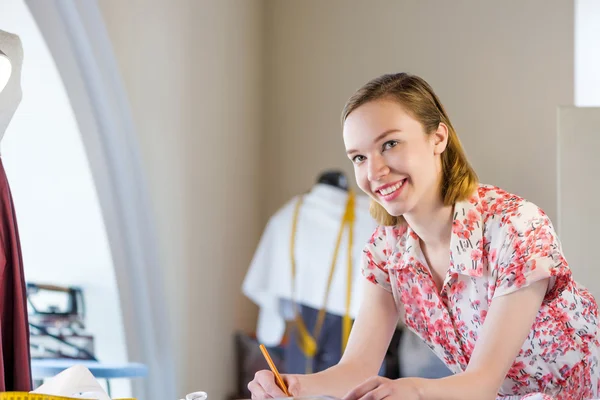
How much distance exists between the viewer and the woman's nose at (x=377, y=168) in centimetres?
141

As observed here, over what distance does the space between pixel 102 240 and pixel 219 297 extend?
42.3 inches

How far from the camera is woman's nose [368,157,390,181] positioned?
1.41 metres

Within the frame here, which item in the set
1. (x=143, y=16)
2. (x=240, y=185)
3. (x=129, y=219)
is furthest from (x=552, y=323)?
(x=240, y=185)

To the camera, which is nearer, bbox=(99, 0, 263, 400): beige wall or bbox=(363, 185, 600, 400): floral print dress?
bbox=(363, 185, 600, 400): floral print dress

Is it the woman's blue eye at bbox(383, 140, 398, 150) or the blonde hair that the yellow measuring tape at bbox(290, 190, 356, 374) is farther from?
the woman's blue eye at bbox(383, 140, 398, 150)

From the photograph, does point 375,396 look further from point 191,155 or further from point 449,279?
point 191,155

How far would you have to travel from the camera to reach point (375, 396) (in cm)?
116

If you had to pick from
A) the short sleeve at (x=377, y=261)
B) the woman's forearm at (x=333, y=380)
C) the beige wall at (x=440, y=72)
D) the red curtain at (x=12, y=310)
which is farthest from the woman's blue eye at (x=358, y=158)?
the beige wall at (x=440, y=72)

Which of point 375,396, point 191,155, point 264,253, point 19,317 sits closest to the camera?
point 375,396

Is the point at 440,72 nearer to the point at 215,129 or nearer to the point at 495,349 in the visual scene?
the point at 215,129

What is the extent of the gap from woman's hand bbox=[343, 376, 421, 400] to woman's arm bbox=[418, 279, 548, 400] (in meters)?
0.03

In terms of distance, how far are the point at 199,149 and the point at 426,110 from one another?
2136mm

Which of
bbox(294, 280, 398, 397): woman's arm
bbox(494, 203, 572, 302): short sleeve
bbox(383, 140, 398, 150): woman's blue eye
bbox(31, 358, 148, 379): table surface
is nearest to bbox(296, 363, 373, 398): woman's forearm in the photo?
bbox(294, 280, 398, 397): woman's arm

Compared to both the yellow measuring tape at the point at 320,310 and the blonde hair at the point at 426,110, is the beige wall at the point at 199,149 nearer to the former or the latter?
the yellow measuring tape at the point at 320,310
